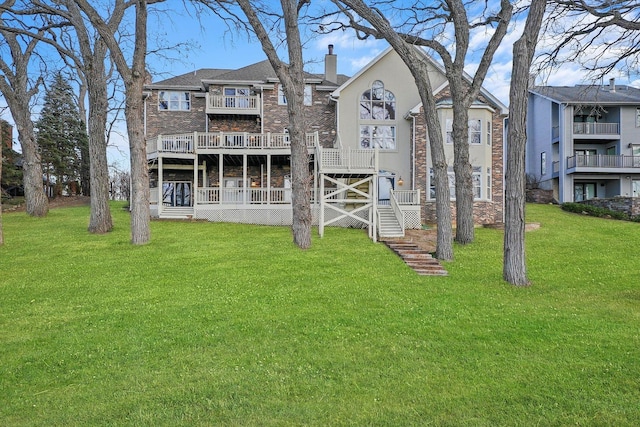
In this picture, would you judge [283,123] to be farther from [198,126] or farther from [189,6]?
[189,6]

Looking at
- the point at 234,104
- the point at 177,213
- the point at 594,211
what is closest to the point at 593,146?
the point at 594,211

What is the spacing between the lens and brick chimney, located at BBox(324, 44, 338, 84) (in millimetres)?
23578

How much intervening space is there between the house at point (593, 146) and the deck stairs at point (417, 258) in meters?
18.5

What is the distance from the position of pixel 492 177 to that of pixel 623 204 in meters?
9.11

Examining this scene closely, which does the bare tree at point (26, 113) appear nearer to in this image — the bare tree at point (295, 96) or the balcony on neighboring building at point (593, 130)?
the bare tree at point (295, 96)

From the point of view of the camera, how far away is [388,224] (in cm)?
1606

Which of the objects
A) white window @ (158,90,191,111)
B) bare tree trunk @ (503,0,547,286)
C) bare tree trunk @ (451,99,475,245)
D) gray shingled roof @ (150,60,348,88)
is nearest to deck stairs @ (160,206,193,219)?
white window @ (158,90,191,111)

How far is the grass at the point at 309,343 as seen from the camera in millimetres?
3428

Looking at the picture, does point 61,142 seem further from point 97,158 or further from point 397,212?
point 397,212

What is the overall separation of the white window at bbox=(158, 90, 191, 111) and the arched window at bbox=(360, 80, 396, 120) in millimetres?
9775

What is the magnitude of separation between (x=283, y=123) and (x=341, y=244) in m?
11.4

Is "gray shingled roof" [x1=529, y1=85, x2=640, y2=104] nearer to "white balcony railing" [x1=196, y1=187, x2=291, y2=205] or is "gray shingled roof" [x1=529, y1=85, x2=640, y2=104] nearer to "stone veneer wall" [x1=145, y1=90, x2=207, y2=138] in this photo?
"white balcony railing" [x1=196, y1=187, x2=291, y2=205]

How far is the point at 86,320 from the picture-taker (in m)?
5.66

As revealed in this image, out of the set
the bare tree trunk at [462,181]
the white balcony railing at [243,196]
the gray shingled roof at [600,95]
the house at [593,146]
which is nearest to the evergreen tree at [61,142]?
the white balcony railing at [243,196]
